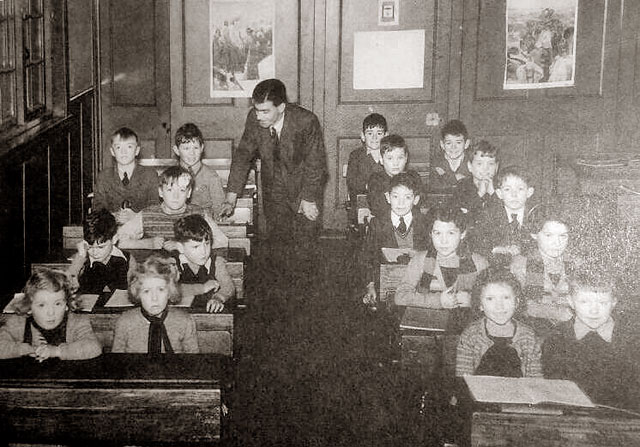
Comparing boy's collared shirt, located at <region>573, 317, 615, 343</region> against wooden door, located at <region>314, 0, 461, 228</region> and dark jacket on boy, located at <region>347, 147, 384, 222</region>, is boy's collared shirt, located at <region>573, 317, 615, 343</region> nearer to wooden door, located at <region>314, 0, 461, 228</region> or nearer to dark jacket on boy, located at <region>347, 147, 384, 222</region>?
dark jacket on boy, located at <region>347, 147, 384, 222</region>

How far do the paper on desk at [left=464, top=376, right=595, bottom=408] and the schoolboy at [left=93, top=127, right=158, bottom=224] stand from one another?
3.11 m

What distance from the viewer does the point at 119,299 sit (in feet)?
10.3

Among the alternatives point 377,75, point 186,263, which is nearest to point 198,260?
point 186,263

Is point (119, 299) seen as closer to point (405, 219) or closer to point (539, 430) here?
point (539, 430)

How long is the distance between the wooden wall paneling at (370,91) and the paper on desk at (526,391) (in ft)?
14.6

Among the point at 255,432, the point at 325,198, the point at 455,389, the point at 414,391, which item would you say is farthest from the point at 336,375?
the point at 325,198

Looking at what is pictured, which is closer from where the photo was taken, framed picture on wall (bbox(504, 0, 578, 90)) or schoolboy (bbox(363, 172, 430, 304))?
schoolboy (bbox(363, 172, 430, 304))

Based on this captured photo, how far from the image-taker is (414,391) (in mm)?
3404

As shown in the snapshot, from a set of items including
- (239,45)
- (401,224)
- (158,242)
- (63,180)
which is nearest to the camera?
(158,242)

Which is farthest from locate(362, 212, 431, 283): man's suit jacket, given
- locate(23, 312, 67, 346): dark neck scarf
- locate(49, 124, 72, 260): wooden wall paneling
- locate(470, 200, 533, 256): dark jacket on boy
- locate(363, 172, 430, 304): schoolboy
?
locate(23, 312, 67, 346): dark neck scarf

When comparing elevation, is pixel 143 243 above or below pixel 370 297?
above

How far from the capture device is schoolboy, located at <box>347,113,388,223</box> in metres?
5.99

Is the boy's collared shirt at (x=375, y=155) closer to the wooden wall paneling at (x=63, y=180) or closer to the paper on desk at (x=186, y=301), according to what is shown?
the wooden wall paneling at (x=63, y=180)

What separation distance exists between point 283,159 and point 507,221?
5.03ft
